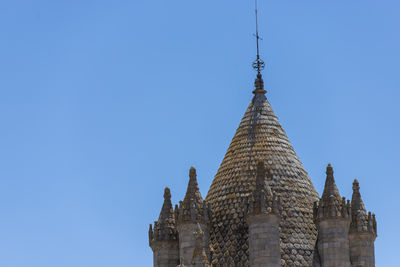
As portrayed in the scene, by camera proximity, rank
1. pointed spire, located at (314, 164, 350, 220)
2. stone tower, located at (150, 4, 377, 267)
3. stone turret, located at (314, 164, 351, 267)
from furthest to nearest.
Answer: pointed spire, located at (314, 164, 350, 220), stone turret, located at (314, 164, 351, 267), stone tower, located at (150, 4, 377, 267)

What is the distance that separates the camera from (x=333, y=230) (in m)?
54.0

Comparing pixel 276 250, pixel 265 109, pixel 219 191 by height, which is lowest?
pixel 276 250

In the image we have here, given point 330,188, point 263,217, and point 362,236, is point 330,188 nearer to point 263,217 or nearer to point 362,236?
point 362,236

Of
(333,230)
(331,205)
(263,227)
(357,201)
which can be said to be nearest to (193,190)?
(263,227)

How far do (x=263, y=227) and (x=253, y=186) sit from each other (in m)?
2.95

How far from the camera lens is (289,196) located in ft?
184

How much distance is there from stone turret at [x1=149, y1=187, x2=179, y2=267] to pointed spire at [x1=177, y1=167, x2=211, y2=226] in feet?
5.65

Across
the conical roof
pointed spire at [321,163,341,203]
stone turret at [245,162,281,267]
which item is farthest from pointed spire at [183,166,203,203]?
pointed spire at [321,163,341,203]

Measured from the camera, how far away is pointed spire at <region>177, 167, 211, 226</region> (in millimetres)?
54906

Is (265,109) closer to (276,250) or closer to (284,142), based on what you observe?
(284,142)

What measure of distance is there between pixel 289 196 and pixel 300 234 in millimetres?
2091

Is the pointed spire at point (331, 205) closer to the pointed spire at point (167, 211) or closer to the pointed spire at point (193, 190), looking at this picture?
the pointed spire at point (193, 190)

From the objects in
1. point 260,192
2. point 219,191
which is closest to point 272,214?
point 260,192

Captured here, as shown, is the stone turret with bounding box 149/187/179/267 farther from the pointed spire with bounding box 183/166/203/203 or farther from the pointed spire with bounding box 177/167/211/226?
the pointed spire with bounding box 183/166/203/203
